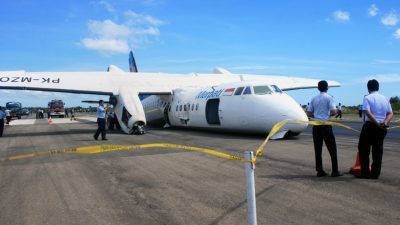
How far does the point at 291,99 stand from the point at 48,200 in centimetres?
1075

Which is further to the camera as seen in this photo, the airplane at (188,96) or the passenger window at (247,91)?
the passenger window at (247,91)

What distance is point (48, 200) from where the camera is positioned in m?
5.63

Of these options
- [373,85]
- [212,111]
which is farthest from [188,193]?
[212,111]

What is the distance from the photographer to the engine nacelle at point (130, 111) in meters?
19.0

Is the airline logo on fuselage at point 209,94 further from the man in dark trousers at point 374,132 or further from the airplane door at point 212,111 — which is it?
the man in dark trousers at point 374,132

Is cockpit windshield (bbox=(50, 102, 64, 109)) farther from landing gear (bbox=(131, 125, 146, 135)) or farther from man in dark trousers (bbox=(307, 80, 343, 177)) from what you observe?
man in dark trousers (bbox=(307, 80, 343, 177))

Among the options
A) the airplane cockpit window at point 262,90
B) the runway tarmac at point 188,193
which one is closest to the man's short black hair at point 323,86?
the runway tarmac at point 188,193

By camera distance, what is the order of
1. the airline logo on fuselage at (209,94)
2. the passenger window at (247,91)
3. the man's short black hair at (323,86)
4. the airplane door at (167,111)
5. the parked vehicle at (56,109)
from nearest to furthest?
1. the man's short black hair at (323,86)
2. the passenger window at (247,91)
3. the airline logo on fuselage at (209,94)
4. the airplane door at (167,111)
5. the parked vehicle at (56,109)

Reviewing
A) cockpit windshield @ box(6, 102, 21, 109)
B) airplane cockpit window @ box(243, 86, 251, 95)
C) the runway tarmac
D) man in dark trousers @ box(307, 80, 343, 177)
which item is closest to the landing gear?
airplane cockpit window @ box(243, 86, 251, 95)

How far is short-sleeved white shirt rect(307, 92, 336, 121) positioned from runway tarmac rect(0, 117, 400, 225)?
117 centimetres

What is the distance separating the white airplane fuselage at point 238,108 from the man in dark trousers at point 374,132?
674 cm

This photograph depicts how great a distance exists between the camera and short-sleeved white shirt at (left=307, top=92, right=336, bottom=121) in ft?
24.4

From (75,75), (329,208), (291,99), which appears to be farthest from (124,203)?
(75,75)

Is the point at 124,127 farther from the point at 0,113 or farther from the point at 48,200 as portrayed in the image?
the point at 48,200
